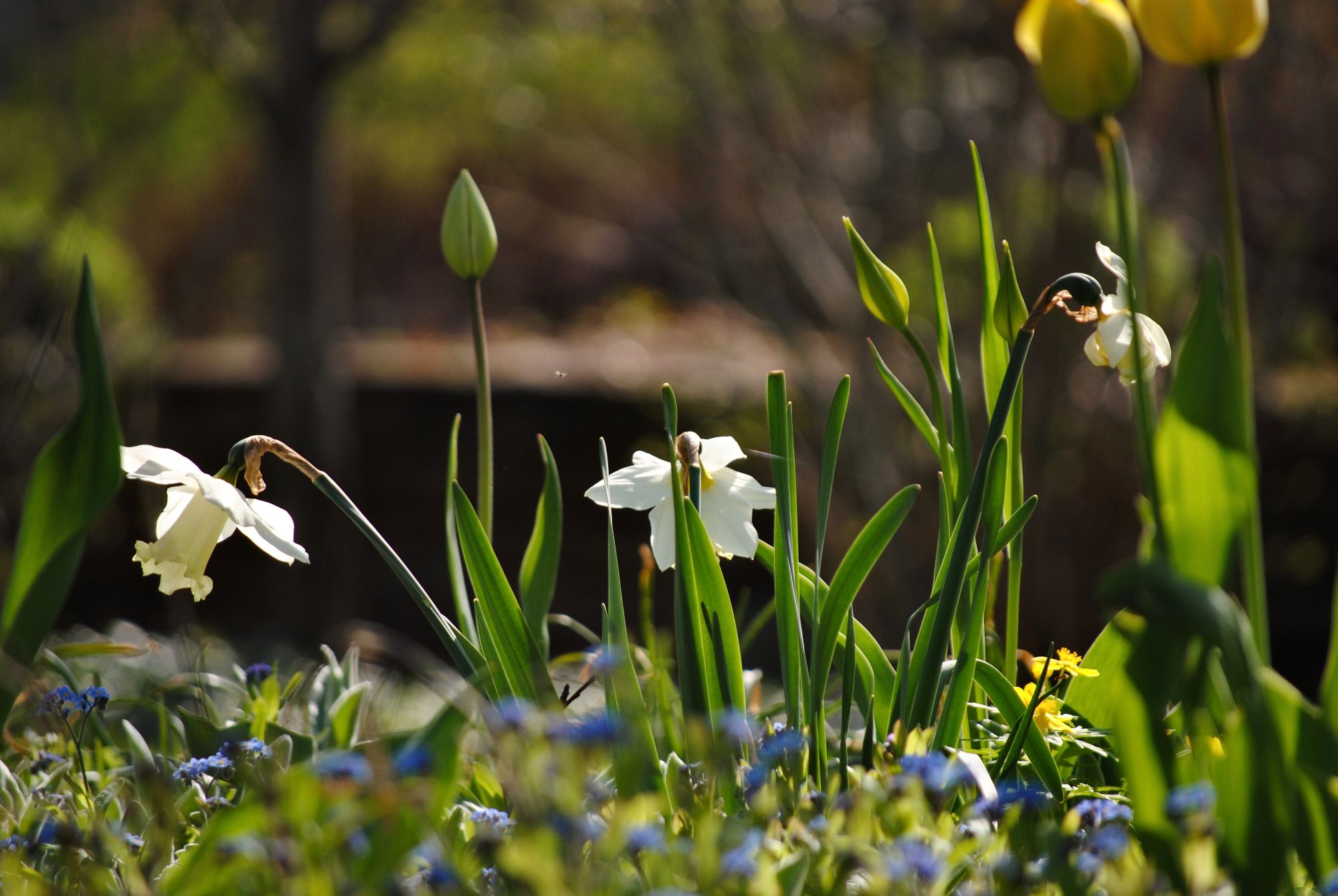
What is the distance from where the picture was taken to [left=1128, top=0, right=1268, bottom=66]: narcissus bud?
562mm

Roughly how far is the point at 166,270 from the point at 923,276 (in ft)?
24.6

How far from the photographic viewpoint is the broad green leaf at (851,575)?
2.32ft

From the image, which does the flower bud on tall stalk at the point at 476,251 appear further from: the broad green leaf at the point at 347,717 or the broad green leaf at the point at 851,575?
the broad green leaf at the point at 851,575

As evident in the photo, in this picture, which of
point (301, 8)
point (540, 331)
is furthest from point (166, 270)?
point (301, 8)

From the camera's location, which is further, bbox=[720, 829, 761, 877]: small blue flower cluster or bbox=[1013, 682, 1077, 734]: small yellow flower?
bbox=[1013, 682, 1077, 734]: small yellow flower

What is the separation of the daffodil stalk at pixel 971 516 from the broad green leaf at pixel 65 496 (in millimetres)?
449

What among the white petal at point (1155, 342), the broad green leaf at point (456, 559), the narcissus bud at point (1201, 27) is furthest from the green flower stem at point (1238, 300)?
the broad green leaf at point (456, 559)

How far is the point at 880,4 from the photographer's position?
3.23 m

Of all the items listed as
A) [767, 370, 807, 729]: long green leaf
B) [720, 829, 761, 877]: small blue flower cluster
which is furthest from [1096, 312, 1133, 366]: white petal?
[720, 829, 761, 877]: small blue flower cluster

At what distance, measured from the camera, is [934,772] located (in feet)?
1.70

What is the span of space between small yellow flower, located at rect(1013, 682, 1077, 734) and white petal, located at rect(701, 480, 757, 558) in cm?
20

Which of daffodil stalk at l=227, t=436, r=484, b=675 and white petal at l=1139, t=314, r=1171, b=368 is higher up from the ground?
white petal at l=1139, t=314, r=1171, b=368

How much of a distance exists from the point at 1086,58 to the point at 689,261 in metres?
4.40

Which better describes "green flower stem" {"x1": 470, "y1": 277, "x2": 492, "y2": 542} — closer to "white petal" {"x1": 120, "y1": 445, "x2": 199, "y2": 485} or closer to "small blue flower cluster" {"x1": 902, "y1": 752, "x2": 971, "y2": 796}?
"white petal" {"x1": 120, "y1": 445, "x2": 199, "y2": 485}
